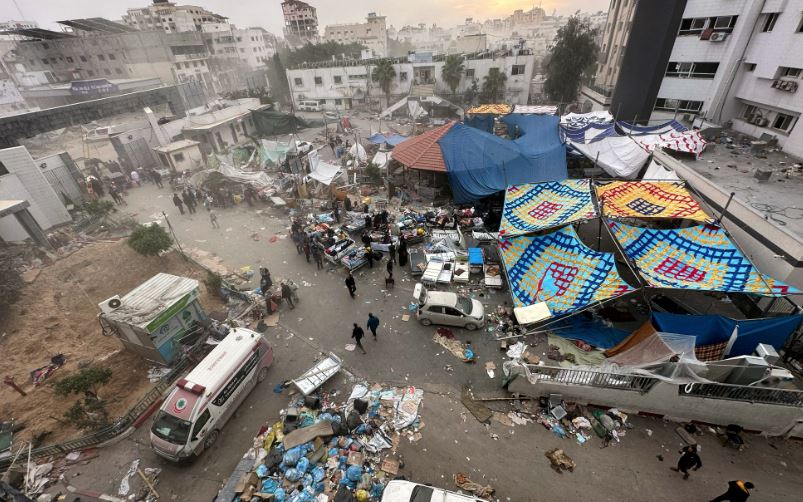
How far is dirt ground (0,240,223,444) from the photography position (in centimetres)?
951

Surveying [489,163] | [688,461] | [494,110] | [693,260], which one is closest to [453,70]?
[494,110]

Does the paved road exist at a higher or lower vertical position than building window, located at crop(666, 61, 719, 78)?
lower

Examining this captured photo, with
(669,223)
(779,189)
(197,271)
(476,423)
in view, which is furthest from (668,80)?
(197,271)

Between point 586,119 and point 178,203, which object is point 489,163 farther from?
point 178,203

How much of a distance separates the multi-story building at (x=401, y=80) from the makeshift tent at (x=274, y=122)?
16.2 meters

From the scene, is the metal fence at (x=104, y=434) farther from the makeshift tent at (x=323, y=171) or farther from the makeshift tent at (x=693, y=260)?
the makeshift tent at (x=693, y=260)

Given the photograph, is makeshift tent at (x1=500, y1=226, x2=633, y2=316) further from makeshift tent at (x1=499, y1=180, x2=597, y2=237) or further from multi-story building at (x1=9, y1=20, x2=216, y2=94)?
multi-story building at (x1=9, y1=20, x2=216, y2=94)

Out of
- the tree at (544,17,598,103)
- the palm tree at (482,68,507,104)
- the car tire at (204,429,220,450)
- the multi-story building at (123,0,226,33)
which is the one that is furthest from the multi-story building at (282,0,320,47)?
the car tire at (204,429,220,450)

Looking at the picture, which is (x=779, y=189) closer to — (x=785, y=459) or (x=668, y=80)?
(x=785, y=459)

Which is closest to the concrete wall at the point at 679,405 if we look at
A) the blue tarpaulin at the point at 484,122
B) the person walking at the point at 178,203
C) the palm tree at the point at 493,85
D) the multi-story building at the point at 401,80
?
the person walking at the point at 178,203

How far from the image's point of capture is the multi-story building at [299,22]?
8600 centimetres

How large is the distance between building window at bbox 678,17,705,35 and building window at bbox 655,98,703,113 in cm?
454

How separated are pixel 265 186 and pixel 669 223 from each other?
865 inches

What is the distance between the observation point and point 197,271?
1507 cm
